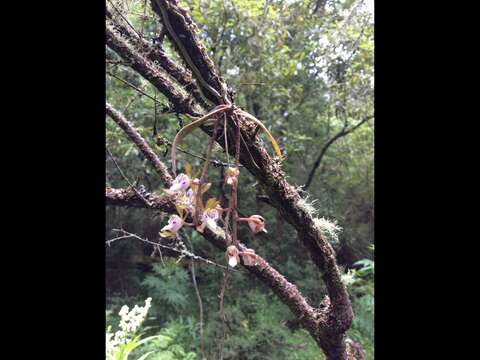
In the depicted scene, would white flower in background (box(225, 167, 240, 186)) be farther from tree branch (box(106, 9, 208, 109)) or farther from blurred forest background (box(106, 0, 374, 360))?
blurred forest background (box(106, 0, 374, 360))

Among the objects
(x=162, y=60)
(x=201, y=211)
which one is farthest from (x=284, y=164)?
(x=201, y=211)

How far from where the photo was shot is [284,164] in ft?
3.33

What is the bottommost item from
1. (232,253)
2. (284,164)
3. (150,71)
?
(232,253)

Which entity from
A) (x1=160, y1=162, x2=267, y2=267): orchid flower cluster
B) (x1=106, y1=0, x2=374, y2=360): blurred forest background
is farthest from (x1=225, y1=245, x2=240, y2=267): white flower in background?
(x1=106, y1=0, x2=374, y2=360): blurred forest background

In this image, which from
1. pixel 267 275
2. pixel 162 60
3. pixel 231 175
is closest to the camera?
pixel 231 175

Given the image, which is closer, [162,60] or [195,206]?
[195,206]

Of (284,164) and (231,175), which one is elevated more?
(284,164)

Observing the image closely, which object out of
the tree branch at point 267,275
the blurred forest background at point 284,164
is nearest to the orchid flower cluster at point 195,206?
the tree branch at point 267,275

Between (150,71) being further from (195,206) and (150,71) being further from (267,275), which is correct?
(267,275)
